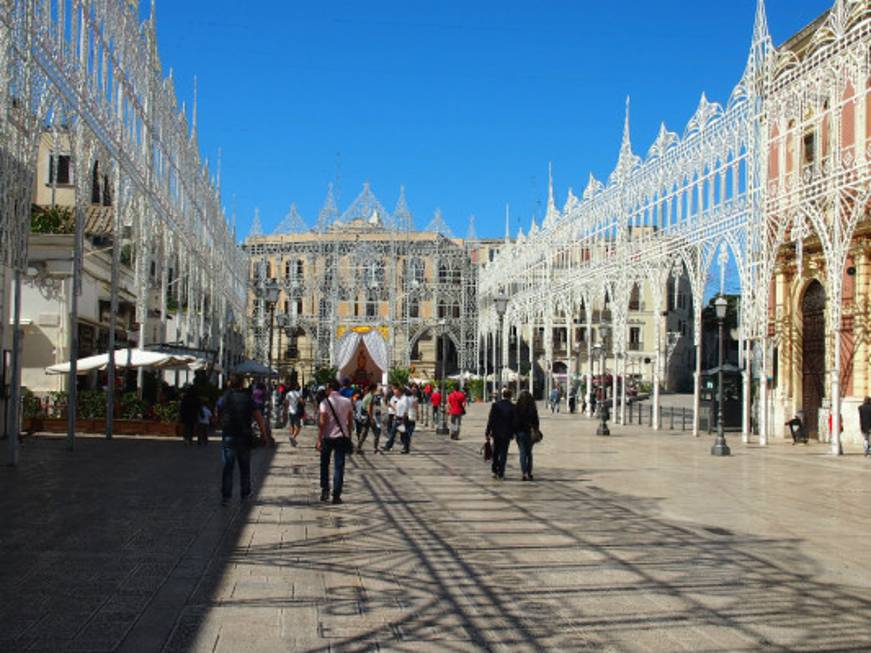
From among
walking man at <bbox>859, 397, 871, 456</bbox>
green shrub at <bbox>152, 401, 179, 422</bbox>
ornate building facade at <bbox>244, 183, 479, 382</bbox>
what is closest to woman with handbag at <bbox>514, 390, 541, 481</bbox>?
walking man at <bbox>859, 397, 871, 456</bbox>

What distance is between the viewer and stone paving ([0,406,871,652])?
6379mm

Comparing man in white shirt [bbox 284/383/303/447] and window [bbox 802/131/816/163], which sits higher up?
window [bbox 802/131/816/163]

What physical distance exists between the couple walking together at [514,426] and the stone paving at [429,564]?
28.8 inches

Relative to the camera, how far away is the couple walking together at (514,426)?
16.8m

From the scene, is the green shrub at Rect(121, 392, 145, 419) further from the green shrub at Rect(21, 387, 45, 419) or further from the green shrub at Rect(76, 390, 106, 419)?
the green shrub at Rect(21, 387, 45, 419)

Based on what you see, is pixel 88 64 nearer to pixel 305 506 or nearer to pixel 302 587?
pixel 305 506

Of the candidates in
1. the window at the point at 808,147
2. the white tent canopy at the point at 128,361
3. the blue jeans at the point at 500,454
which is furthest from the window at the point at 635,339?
the blue jeans at the point at 500,454

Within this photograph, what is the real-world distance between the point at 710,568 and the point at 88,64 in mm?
16180

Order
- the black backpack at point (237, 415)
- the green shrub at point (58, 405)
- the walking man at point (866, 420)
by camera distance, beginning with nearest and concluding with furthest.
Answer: the black backpack at point (237, 415)
the walking man at point (866, 420)
the green shrub at point (58, 405)

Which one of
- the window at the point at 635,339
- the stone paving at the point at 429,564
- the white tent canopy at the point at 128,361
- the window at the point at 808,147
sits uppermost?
the window at the point at 808,147

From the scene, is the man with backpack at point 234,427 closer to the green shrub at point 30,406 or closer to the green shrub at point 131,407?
the green shrub at point 30,406

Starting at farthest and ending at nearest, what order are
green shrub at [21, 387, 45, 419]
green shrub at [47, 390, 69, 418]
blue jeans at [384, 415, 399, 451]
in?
1. green shrub at [47, 390, 69, 418]
2. green shrub at [21, 387, 45, 419]
3. blue jeans at [384, 415, 399, 451]

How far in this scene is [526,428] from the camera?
A: 1686 centimetres

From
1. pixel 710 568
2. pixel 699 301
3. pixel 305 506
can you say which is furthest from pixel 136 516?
pixel 699 301
